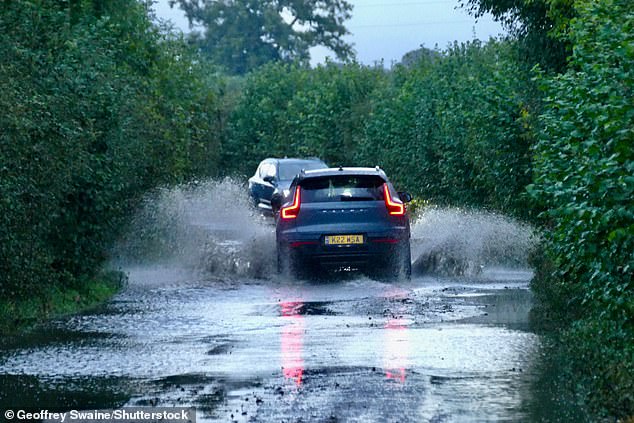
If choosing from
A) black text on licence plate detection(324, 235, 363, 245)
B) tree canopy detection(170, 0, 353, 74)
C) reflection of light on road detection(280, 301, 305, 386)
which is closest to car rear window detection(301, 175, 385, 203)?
black text on licence plate detection(324, 235, 363, 245)

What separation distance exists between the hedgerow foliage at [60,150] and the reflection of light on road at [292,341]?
118 inches

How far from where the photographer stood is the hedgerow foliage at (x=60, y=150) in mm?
15734

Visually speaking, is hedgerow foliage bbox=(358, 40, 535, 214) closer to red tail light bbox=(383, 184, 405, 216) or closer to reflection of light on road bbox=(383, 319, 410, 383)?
red tail light bbox=(383, 184, 405, 216)

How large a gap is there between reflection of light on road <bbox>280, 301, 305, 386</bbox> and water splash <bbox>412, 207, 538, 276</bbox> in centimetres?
581

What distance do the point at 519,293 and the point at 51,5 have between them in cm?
1219

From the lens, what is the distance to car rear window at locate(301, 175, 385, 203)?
70.0 ft

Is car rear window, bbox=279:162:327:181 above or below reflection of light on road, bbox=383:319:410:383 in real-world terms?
above

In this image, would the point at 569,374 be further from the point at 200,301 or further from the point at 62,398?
the point at 200,301

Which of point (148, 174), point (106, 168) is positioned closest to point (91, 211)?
point (106, 168)

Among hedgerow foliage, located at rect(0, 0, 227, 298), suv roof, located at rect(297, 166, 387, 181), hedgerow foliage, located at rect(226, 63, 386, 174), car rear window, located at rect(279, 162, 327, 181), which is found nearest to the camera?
hedgerow foliage, located at rect(0, 0, 227, 298)

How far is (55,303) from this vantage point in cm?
1769

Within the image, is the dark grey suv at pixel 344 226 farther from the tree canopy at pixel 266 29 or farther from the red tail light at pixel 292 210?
the tree canopy at pixel 266 29

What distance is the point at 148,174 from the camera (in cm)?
2686

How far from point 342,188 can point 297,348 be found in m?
8.55
